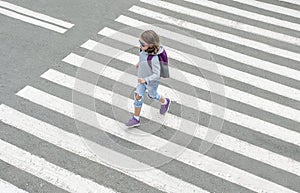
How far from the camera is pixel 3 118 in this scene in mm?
7305

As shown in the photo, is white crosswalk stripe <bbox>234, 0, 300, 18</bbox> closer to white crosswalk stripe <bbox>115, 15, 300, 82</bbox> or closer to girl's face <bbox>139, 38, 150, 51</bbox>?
white crosswalk stripe <bbox>115, 15, 300, 82</bbox>

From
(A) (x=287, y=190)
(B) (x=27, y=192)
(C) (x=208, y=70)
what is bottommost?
(B) (x=27, y=192)

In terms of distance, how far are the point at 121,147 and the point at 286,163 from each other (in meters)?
2.78

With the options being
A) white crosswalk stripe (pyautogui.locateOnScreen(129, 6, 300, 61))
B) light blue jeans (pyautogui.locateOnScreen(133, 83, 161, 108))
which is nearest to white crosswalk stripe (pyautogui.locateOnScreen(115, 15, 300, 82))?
white crosswalk stripe (pyautogui.locateOnScreen(129, 6, 300, 61))

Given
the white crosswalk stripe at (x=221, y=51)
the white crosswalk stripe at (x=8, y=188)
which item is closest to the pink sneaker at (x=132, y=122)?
the white crosswalk stripe at (x=8, y=188)

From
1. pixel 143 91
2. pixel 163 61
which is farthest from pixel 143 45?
pixel 143 91

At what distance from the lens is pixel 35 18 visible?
989 cm

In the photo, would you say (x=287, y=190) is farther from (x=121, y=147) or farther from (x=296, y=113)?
(x=121, y=147)

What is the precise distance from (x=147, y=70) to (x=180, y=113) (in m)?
1.37

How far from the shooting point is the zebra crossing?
251 inches

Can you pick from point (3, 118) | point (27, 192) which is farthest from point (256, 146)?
point (3, 118)

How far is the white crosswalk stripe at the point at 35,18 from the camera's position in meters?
9.64

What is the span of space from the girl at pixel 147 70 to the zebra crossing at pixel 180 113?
1.13ft

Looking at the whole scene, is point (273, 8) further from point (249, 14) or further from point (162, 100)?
point (162, 100)
